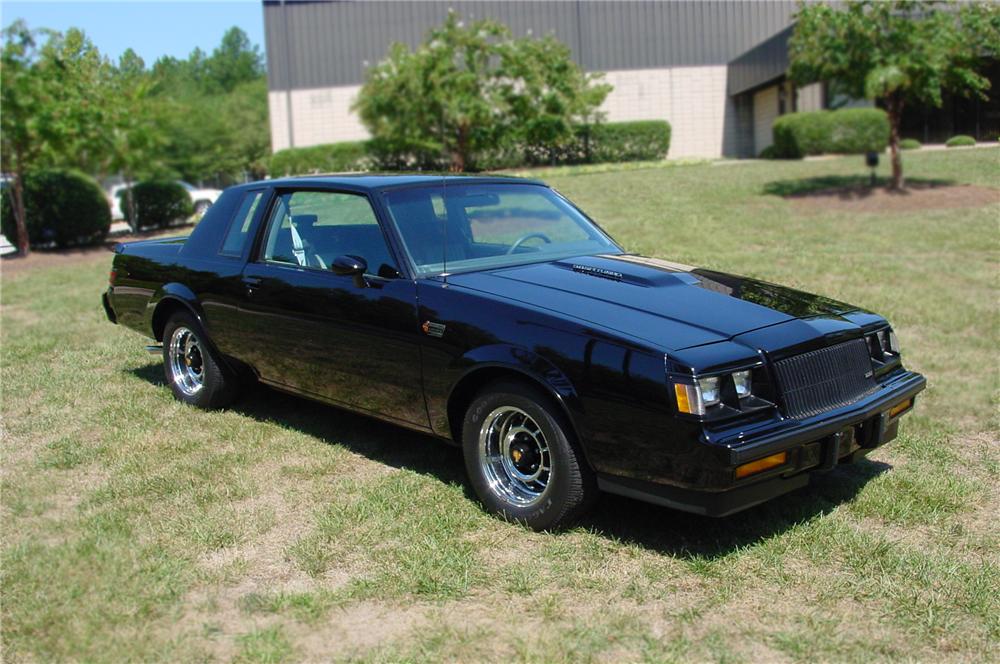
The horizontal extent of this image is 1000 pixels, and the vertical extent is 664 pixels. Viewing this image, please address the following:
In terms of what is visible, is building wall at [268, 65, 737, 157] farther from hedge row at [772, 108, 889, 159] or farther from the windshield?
the windshield

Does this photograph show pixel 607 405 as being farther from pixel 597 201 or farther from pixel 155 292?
pixel 597 201

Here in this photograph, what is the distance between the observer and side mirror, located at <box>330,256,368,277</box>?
471 cm

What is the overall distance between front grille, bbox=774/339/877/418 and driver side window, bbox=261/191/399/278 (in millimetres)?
1977

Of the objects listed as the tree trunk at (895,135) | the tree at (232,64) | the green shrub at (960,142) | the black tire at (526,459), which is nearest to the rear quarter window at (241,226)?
the black tire at (526,459)

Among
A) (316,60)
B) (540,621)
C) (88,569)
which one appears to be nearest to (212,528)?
(88,569)

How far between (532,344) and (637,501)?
1.11m

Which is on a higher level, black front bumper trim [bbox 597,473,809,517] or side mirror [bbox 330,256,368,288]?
side mirror [bbox 330,256,368,288]

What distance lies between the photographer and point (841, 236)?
13.2 meters

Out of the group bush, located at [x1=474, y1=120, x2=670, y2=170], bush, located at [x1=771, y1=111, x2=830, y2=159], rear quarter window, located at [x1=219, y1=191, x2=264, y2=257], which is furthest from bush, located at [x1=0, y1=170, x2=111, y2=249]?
bush, located at [x1=771, y1=111, x2=830, y2=159]

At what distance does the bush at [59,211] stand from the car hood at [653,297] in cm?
1579

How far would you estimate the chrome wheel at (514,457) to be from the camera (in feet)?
13.7

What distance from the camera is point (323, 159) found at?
28109 millimetres

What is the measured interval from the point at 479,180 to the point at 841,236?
9.32 meters

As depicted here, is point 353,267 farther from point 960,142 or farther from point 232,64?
point 232,64
